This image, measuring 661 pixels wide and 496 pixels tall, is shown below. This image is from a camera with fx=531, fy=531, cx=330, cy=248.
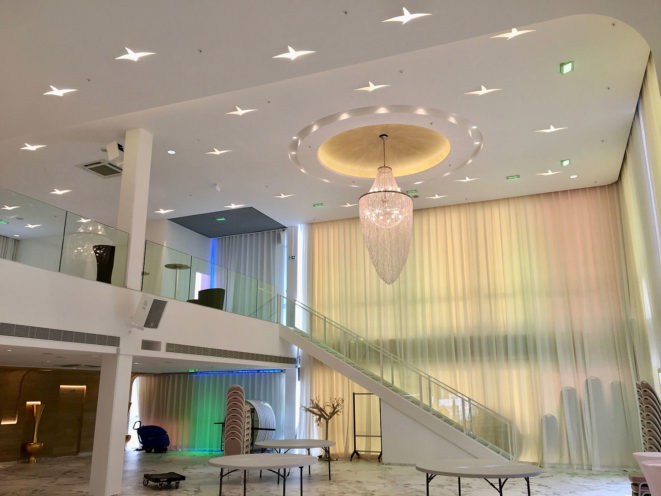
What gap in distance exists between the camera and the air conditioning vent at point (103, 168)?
39.8ft

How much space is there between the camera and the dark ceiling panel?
52.6 feet

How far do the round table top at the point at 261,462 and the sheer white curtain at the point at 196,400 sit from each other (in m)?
7.68

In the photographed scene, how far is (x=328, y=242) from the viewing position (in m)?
17.1

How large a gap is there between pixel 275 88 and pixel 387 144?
11.1ft

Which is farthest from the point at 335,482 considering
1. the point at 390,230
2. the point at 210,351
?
the point at 390,230

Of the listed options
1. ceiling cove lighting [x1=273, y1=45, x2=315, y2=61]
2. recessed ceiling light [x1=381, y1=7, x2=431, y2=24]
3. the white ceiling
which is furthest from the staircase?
recessed ceiling light [x1=381, y1=7, x2=431, y2=24]

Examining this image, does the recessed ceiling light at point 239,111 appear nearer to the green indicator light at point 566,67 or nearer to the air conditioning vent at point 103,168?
the air conditioning vent at point 103,168

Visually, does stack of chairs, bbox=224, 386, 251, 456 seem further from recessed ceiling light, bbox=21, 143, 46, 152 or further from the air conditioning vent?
recessed ceiling light, bbox=21, 143, 46, 152

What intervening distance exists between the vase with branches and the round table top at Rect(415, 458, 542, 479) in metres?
6.99

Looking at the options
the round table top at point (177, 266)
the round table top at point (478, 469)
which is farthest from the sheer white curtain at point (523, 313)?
the round table top at point (478, 469)

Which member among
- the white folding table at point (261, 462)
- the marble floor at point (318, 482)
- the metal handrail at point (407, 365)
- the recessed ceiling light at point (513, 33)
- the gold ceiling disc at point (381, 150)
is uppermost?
the gold ceiling disc at point (381, 150)

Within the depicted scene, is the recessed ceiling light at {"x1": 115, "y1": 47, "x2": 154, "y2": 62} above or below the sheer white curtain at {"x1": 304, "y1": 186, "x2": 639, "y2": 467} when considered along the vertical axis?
above

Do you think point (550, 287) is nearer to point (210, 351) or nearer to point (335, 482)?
point (335, 482)

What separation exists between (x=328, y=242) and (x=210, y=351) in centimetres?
664
